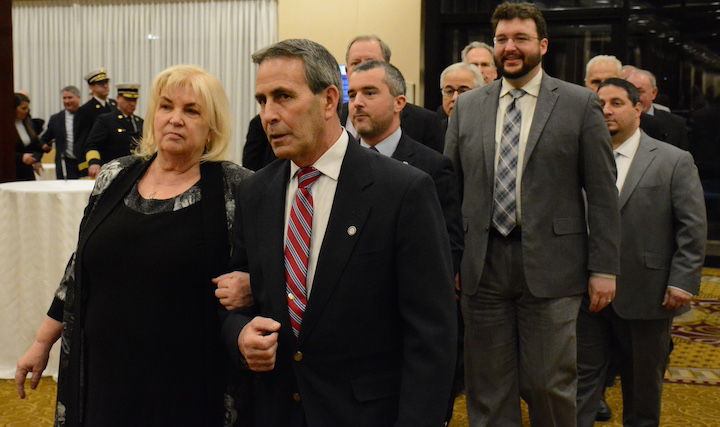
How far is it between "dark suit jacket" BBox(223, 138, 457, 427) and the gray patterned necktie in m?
1.36

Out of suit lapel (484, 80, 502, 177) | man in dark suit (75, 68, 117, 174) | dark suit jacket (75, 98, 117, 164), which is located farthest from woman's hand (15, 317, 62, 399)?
dark suit jacket (75, 98, 117, 164)

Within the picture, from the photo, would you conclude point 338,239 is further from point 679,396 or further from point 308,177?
point 679,396

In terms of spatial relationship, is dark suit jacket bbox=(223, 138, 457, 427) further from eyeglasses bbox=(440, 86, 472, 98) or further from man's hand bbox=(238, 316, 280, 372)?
eyeglasses bbox=(440, 86, 472, 98)

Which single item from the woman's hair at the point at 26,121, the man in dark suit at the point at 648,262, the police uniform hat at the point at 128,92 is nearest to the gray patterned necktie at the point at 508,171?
the man in dark suit at the point at 648,262

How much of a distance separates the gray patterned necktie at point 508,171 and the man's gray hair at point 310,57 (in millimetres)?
1472

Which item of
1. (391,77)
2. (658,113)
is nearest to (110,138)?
(658,113)

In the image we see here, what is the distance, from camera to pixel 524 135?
3.17 metres

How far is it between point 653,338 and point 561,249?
0.81 meters

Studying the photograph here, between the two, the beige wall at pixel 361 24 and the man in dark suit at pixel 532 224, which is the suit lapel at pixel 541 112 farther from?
the beige wall at pixel 361 24

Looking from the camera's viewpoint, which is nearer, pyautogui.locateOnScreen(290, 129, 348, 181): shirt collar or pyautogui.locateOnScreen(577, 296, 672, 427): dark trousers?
pyautogui.locateOnScreen(290, 129, 348, 181): shirt collar

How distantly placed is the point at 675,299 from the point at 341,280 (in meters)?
2.20

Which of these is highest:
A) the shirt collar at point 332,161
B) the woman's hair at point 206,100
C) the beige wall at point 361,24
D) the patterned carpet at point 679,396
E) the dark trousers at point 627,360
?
the beige wall at point 361,24

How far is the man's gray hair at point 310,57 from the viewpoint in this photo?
5.79ft

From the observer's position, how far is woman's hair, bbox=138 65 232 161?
229cm
